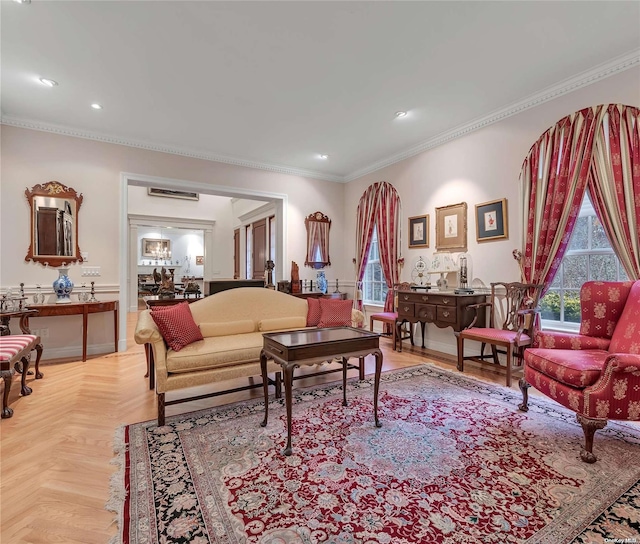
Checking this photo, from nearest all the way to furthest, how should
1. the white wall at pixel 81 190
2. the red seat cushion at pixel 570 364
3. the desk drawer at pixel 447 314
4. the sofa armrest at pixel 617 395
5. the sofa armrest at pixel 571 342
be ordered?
the sofa armrest at pixel 617 395, the red seat cushion at pixel 570 364, the sofa armrest at pixel 571 342, the desk drawer at pixel 447 314, the white wall at pixel 81 190

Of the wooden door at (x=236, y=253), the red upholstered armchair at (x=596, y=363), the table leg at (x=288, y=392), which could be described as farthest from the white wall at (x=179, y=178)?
the wooden door at (x=236, y=253)

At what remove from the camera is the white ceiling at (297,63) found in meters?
2.50

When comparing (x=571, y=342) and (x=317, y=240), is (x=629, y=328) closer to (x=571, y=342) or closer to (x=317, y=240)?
(x=571, y=342)

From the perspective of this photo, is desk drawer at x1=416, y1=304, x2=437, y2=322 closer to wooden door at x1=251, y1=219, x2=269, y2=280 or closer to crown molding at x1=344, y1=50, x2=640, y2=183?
crown molding at x1=344, y1=50, x2=640, y2=183

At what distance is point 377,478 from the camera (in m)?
1.83

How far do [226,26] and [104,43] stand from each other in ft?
3.72

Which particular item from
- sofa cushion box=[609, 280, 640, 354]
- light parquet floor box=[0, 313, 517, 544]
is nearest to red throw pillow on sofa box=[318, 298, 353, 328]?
light parquet floor box=[0, 313, 517, 544]

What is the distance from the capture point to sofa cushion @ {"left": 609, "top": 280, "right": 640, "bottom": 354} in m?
2.32

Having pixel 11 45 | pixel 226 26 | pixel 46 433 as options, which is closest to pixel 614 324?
pixel 226 26

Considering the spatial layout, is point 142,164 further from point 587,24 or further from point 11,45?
point 587,24

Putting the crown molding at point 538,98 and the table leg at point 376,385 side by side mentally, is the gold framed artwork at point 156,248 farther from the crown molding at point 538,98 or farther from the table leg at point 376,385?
→ the table leg at point 376,385

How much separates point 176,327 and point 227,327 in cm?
66

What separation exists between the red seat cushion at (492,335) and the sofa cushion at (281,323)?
1.91 metres

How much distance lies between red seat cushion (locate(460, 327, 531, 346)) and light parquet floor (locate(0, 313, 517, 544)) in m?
0.47
